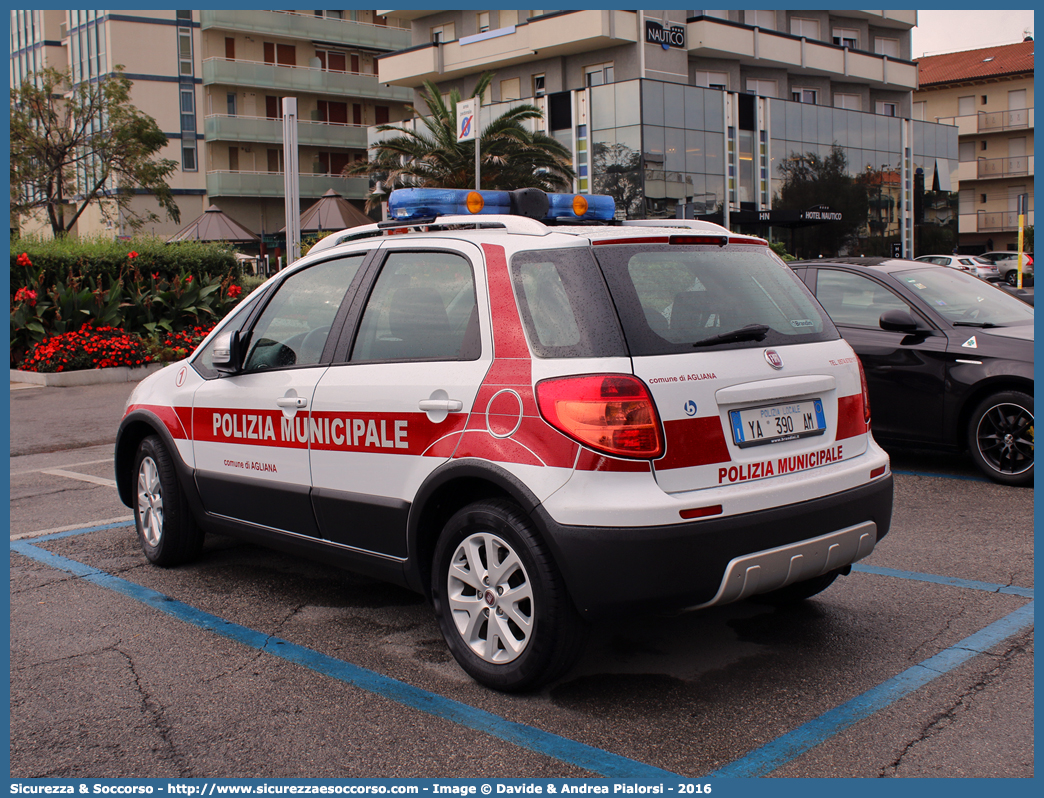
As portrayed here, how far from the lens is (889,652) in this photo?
156 inches

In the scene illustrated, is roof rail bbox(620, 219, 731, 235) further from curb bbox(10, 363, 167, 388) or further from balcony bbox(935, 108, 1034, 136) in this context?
balcony bbox(935, 108, 1034, 136)

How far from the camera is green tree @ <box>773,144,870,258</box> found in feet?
154

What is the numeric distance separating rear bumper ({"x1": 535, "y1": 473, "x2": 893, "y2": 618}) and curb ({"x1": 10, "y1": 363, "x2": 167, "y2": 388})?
13.2 meters

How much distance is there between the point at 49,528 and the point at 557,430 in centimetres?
443

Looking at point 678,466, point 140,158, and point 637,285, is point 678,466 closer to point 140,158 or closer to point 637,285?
point 637,285

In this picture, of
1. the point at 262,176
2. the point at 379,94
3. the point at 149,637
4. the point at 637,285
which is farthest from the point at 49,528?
the point at 379,94

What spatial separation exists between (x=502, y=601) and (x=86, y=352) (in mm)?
13818

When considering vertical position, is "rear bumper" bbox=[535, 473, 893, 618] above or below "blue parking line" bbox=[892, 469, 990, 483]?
above

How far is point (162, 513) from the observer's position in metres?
5.32

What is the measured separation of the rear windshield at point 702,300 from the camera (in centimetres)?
354

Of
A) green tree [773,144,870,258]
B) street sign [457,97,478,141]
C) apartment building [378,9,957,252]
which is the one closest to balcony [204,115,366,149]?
apartment building [378,9,957,252]

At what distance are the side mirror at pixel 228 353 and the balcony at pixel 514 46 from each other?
1616 inches

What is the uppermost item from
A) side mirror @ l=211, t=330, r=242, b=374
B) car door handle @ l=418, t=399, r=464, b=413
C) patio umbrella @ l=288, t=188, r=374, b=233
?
patio umbrella @ l=288, t=188, r=374, b=233

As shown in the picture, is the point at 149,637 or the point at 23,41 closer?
the point at 149,637
